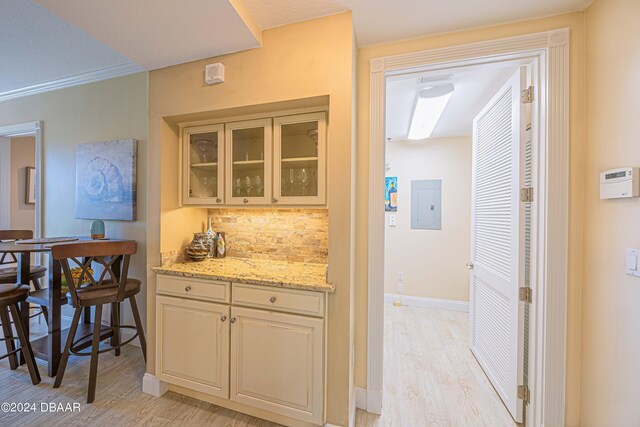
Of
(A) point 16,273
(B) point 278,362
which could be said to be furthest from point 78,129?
(B) point 278,362

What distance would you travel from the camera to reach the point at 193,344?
5.57 ft

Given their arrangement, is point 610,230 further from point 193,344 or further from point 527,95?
point 193,344

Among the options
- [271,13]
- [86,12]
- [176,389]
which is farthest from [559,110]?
[176,389]

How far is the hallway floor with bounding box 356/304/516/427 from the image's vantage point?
169 cm

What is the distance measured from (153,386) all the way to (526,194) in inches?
114

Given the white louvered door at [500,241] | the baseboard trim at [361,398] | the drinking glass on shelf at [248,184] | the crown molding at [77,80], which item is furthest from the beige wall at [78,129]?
the white louvered door at [500,241]

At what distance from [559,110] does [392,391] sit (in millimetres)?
2196

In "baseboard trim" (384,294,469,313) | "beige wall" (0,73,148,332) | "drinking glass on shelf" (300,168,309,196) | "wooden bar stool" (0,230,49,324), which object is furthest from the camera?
"baseboard trim" (384,294,469,313)

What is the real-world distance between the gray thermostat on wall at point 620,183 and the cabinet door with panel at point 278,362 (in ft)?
5.23

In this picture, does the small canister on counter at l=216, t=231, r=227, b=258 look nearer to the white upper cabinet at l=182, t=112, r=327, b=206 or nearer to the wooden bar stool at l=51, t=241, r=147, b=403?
the white upper cabinet at l=182, t=112, r=327, b=206

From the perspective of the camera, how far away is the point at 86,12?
1.31 metres

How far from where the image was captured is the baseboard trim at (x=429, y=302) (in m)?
3.58

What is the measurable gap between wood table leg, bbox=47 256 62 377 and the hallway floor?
2.39 m

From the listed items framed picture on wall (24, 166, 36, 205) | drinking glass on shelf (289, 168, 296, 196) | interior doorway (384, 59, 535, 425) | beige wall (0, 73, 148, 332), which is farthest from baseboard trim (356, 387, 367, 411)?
framed picture on wall (24, 166, 36, 205)
